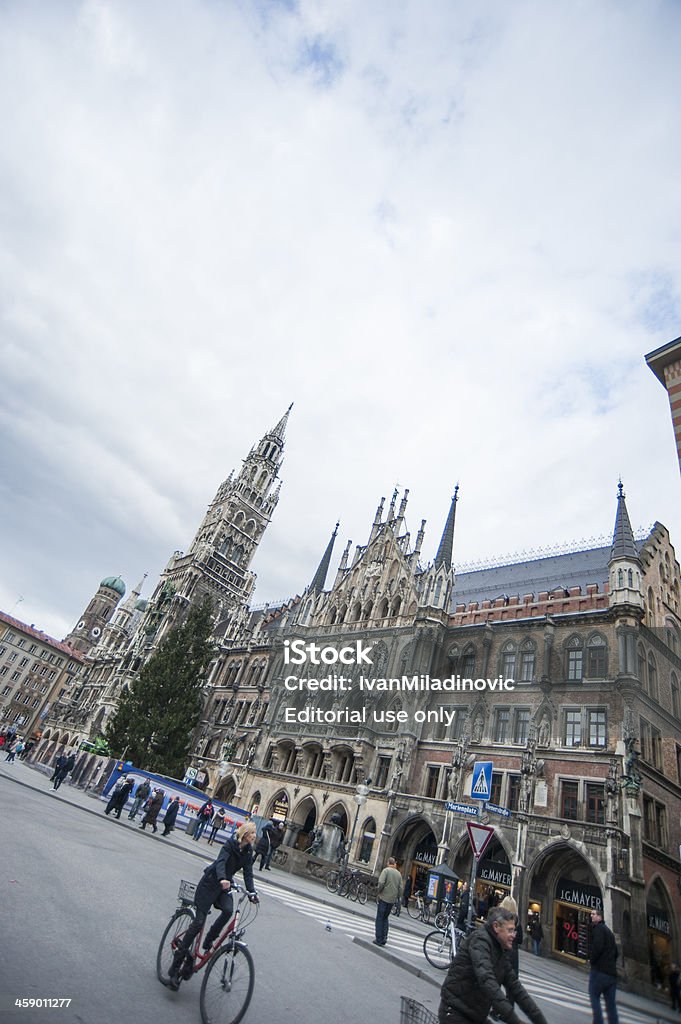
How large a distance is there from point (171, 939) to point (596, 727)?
941 inches

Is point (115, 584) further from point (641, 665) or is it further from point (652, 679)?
point (641, 665)

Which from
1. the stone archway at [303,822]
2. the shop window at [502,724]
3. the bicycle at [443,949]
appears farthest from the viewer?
the stone archway at [303,822]

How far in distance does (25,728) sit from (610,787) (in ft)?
313

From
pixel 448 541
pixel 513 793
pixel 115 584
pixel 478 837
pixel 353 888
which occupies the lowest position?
pixel 353 888

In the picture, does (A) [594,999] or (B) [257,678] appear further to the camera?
(B) [257,678]

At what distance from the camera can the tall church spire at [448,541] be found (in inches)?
1425

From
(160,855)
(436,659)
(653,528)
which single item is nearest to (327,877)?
(160,855)

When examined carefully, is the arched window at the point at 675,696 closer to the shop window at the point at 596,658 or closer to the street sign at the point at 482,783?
the shop window at the point at 596,658

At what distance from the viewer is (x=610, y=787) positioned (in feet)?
73.5

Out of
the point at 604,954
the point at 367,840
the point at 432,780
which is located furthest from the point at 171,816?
the point at 604,954

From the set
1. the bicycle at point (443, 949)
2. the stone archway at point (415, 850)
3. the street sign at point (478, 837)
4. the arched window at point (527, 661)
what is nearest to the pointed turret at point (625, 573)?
the arched window at point (527, 661)

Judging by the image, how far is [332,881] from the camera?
20.8 meters

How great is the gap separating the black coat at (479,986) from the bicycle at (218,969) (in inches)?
64.3

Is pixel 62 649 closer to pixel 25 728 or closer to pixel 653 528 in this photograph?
pixel 25 728
